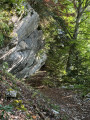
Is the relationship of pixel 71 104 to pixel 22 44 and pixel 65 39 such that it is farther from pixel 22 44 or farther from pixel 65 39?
pixel 65 39

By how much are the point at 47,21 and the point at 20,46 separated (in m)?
4.50

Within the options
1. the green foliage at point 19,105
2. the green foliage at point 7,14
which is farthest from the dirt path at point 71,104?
the green foliage at point 7,14

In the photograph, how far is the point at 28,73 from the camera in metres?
12.0

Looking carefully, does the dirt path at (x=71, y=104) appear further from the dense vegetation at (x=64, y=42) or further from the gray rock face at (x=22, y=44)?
the gray rock face at (x=22, y=44)

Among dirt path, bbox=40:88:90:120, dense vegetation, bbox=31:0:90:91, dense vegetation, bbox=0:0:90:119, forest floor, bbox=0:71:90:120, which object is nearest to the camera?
forest floor, bbox=0:71:90:120

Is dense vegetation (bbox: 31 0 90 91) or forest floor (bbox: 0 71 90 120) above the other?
dense vegetation (bbox: 31 0 90 91)

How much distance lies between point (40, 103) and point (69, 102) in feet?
10.4

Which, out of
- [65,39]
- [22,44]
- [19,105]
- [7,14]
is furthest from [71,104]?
[65,39]

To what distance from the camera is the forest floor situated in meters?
4.24

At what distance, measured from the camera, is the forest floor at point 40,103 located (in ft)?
13.9

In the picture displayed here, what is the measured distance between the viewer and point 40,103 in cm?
549

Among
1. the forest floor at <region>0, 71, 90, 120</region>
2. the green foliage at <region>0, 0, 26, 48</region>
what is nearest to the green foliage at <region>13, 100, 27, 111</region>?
the forest floor at <region>0, 71, 90, 120</region>

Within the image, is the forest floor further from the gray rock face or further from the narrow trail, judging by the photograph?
the gray rock face

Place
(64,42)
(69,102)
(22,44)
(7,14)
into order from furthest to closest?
(64,42), (22,44), (69,102), (7,14)
